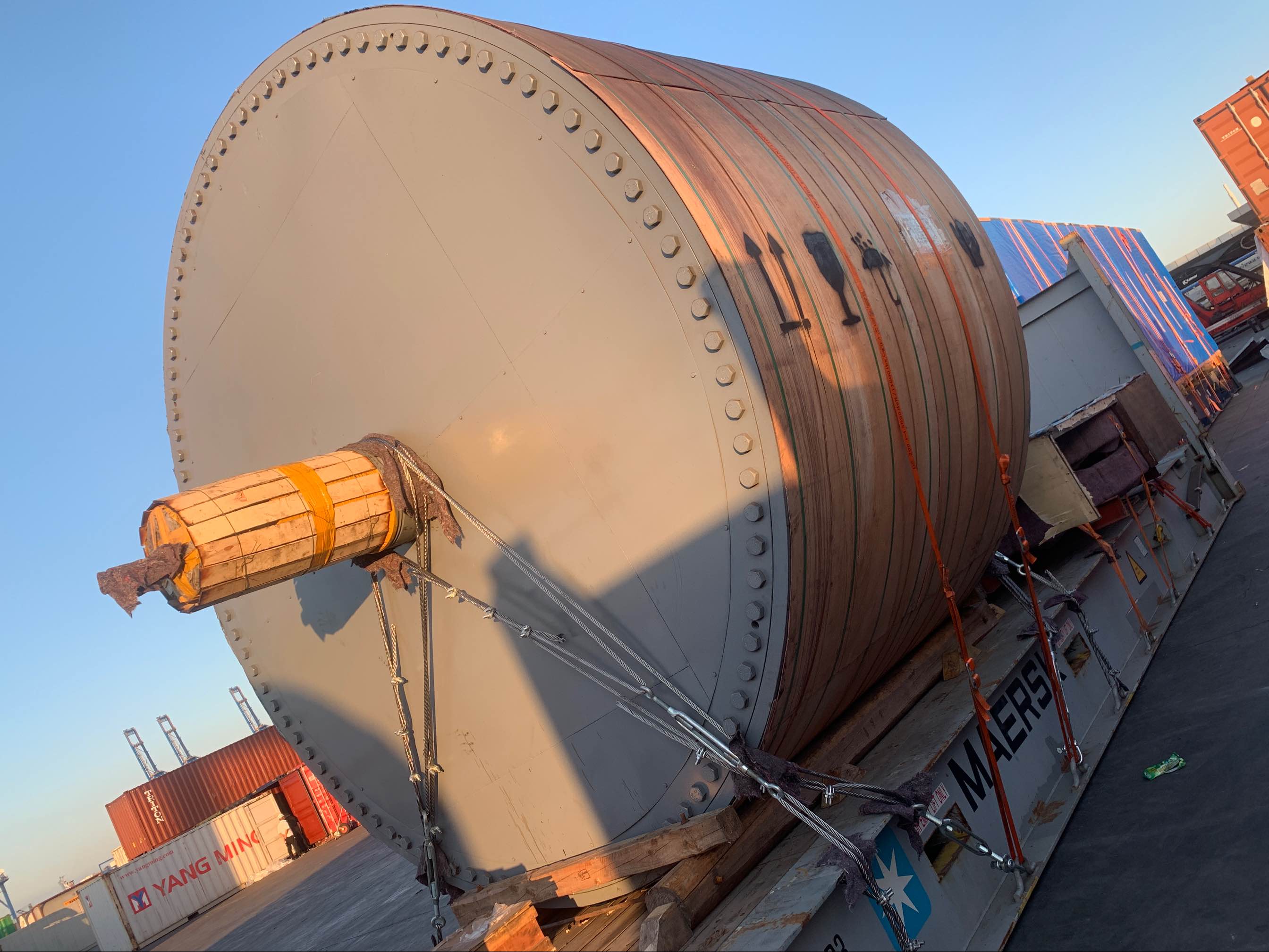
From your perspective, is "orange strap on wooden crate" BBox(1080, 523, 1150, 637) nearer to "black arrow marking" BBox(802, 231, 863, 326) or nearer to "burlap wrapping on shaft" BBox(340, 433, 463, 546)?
"black arrow marking" BBox(802, 231, 863, 326)

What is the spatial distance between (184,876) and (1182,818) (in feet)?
91.4

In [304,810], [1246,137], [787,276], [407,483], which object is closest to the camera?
[787,276]

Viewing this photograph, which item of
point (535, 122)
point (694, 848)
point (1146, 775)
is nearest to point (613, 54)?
point (535, 122)

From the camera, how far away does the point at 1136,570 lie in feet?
24.1

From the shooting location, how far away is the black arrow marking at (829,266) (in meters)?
3.56

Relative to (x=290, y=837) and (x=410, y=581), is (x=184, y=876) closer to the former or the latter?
(x=290, y=837)

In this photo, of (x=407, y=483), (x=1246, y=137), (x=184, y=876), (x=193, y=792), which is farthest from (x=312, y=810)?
(x=1246, y=137)

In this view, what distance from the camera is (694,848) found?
3301 millimetres

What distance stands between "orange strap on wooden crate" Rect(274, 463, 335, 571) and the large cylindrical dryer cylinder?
1.59 feet

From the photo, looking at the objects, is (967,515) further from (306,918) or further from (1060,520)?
(306,918)

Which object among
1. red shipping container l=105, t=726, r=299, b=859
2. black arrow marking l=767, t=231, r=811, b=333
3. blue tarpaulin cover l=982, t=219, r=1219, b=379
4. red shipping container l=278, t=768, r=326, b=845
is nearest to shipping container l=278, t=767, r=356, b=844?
red shipping container l=278, t=768, r=326, b=845

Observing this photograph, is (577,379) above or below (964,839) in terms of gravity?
above

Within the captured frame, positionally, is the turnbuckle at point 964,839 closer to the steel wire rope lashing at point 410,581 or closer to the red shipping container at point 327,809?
the steel wire rope lashing at point 410,581

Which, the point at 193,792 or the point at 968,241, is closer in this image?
the point at 968,241
